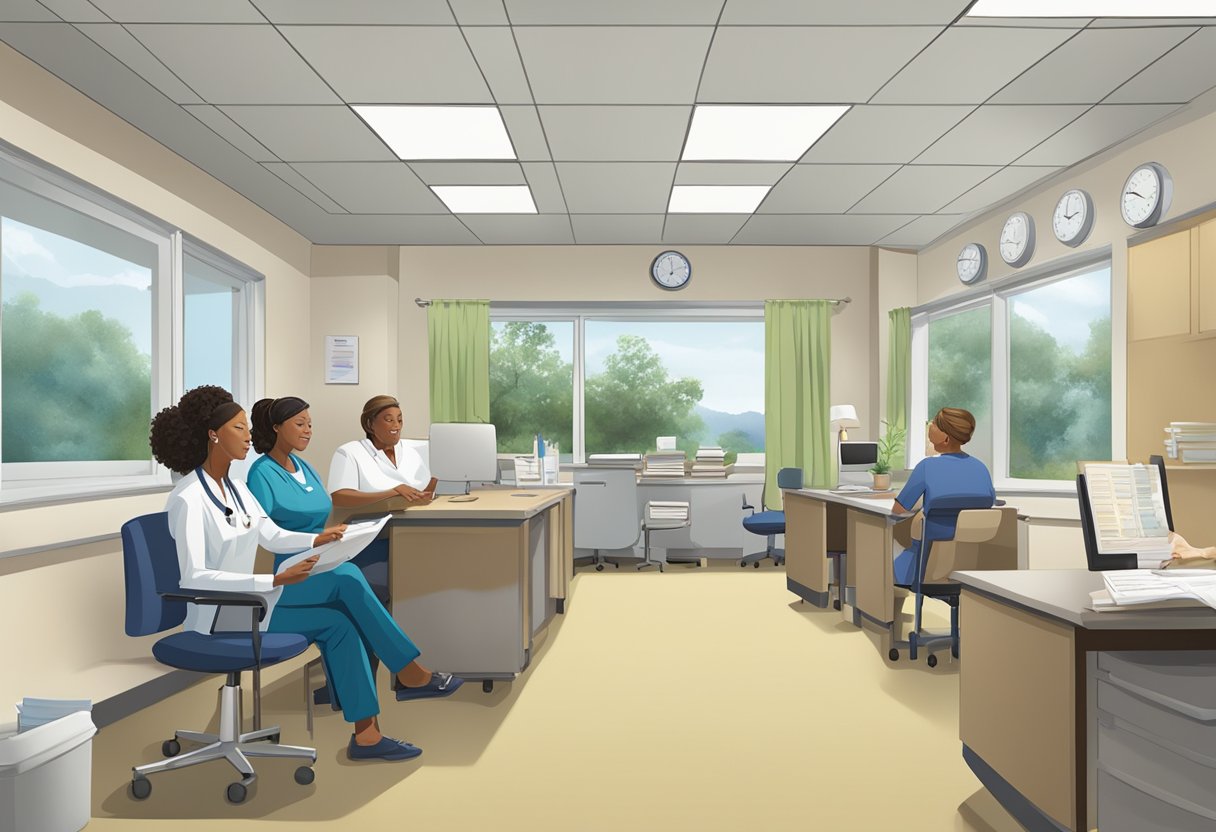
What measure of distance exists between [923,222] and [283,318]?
5.54m

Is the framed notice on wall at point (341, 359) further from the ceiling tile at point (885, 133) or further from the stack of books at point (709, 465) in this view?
the ceiling tile at point (885, 133)

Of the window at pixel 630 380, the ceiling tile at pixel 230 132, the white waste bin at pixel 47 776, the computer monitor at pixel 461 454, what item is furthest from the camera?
the window at pixel 630 380

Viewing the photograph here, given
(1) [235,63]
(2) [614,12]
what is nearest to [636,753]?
(2) [614,12]

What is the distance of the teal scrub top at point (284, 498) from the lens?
3.21 meters

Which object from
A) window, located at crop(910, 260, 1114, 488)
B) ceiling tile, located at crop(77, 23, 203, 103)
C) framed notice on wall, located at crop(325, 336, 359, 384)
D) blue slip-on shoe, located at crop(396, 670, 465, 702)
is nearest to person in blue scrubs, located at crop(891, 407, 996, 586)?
window, located at crop(910, 260, 1114, 488)

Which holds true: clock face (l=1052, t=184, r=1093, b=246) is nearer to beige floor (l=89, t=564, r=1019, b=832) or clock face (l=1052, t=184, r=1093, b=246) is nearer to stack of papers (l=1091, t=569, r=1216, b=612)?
beige floor (l=89, t=564, r=1019, b=832)

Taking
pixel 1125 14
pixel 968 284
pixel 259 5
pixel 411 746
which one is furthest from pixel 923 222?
pixel 411 746

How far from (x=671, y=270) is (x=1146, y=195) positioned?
4.03 m

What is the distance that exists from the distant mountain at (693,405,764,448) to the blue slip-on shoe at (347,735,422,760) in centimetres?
547

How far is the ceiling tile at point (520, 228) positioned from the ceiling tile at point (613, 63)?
8.03ft

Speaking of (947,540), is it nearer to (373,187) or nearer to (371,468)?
(371,468)

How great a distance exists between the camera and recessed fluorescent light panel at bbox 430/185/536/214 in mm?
5840

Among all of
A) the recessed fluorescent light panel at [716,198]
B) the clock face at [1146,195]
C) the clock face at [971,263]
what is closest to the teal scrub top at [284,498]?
the recessed fluorescent light panel at [716,198]

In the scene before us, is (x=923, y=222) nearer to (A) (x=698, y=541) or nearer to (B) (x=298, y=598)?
(A) (x=698, y=541)
